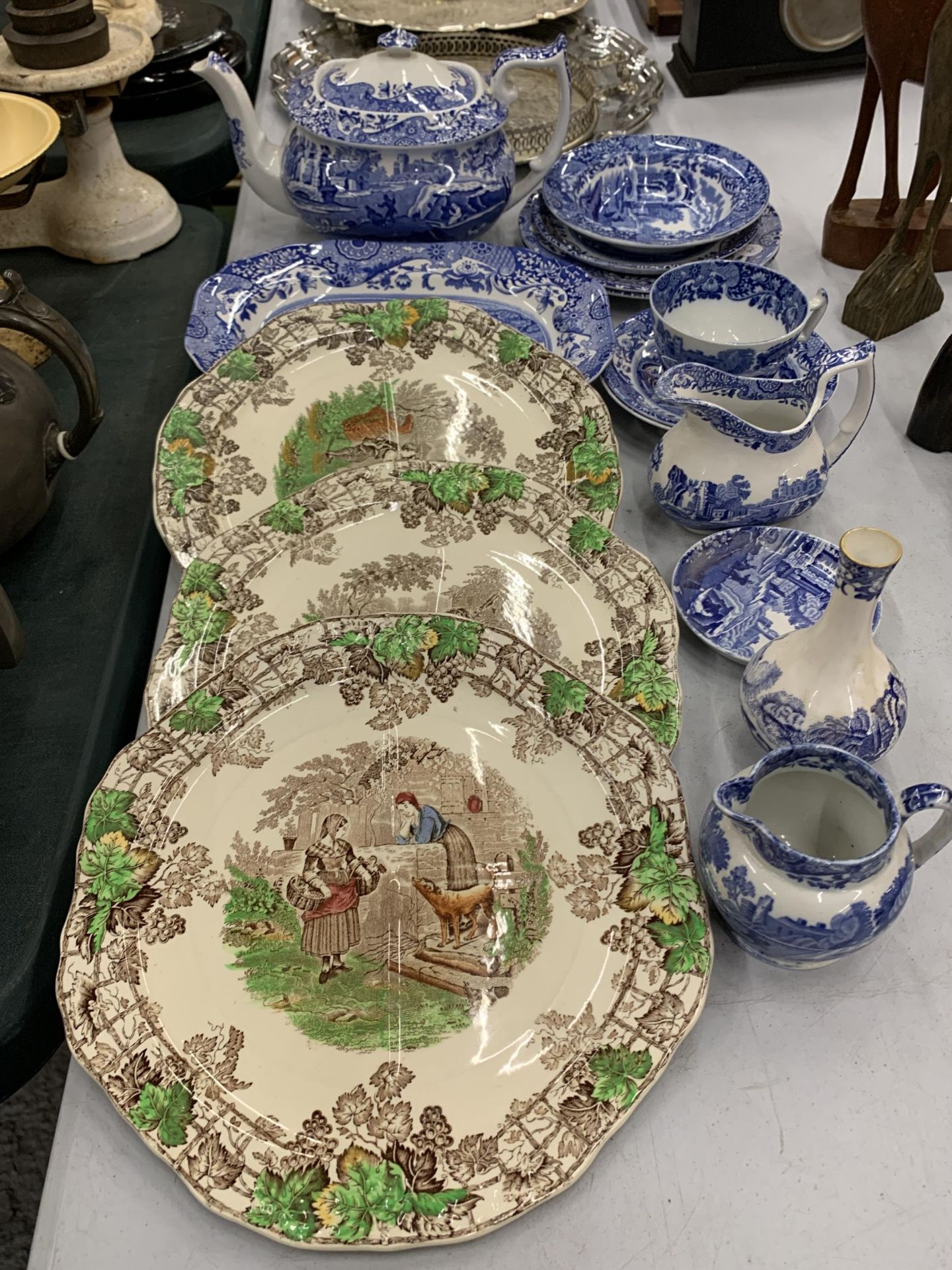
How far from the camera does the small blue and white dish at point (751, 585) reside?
0.89 m

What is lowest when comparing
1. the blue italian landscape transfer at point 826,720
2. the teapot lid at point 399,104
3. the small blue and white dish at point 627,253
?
the blue italian landscape transfer at point 826,720

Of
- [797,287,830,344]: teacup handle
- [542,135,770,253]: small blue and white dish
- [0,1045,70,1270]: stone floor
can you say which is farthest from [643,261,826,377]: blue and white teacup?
[0,1045,70,1270]: stone floor

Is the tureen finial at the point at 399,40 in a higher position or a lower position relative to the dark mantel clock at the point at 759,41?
higher

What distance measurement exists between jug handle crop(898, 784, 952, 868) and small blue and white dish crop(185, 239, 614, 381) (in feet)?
1.99

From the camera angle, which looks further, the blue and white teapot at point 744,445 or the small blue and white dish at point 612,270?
the small blue and white dish at point 612,270

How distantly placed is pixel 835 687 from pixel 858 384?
340 mm

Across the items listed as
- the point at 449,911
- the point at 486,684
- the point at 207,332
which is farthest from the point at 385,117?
the point at 449,911

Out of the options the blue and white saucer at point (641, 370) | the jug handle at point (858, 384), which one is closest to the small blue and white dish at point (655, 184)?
the blue and white saucer at point (641, 370)

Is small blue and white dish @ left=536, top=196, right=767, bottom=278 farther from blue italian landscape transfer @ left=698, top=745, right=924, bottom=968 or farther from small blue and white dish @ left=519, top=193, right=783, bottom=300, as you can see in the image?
blue italian landscape transfer @ left=698, top=745, right=924, bottom=968

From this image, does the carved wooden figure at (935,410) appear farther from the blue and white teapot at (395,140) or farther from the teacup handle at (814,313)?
the blue and white teapot at (395,140)

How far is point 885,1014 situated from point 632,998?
19cm

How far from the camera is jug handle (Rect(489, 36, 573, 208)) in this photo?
1.18 metres

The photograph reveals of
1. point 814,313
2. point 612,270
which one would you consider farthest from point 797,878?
point 612,270

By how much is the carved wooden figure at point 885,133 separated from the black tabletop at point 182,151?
94 cm
